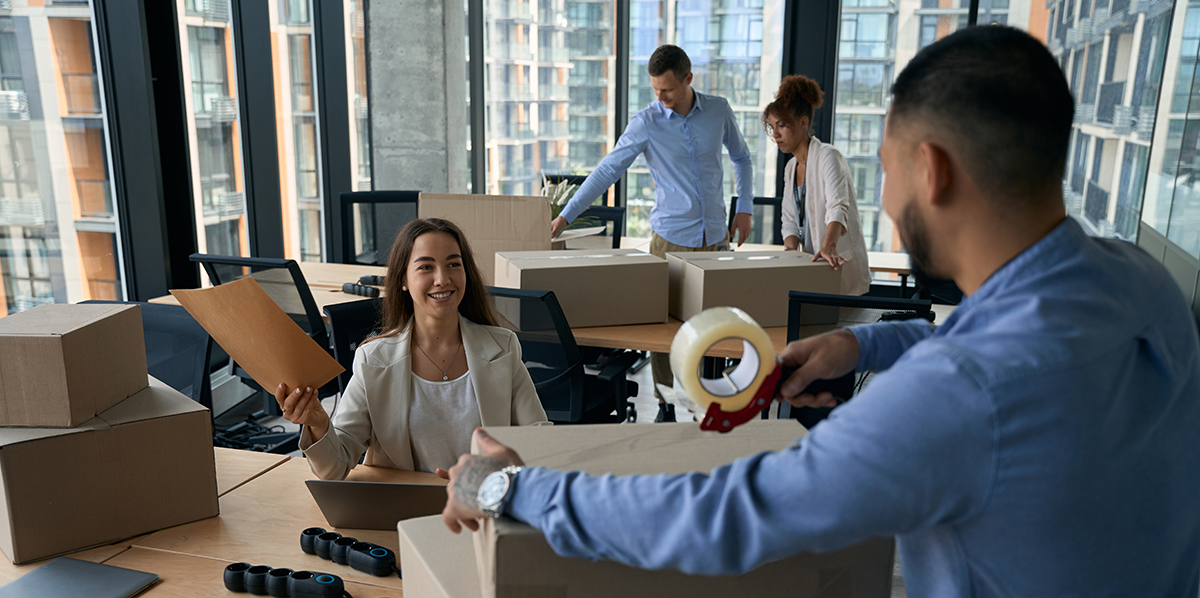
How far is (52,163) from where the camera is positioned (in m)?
3.23

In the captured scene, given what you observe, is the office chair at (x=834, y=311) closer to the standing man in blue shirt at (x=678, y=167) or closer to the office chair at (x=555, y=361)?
the office chair at (x=555, y=361)

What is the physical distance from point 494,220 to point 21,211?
71.9 inches

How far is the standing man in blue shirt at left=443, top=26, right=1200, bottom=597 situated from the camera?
646mm

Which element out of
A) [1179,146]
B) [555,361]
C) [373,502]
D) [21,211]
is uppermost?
[1179,146]

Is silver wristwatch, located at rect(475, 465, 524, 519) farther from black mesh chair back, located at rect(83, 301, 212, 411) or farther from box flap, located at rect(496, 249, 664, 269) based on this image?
box flap, located at rect(496, 249, 664, 269)

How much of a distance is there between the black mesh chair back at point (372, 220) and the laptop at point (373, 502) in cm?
314

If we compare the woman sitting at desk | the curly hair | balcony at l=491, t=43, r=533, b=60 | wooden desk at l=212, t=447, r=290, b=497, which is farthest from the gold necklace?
balcony at l=491, t=43, r=533, b=60

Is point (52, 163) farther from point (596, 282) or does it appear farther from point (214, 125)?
point (596, 282)

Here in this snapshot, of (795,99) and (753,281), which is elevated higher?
(795,99)

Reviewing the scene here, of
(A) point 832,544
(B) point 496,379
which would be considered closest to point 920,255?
(A) point 832,544

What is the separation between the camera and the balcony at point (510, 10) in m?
6.30

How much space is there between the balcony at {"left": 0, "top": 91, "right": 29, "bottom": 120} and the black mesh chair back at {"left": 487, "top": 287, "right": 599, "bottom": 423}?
2030mm

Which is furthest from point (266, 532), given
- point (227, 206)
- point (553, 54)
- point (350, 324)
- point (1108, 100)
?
point (553, 54)

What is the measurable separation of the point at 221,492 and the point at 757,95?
5.07m
